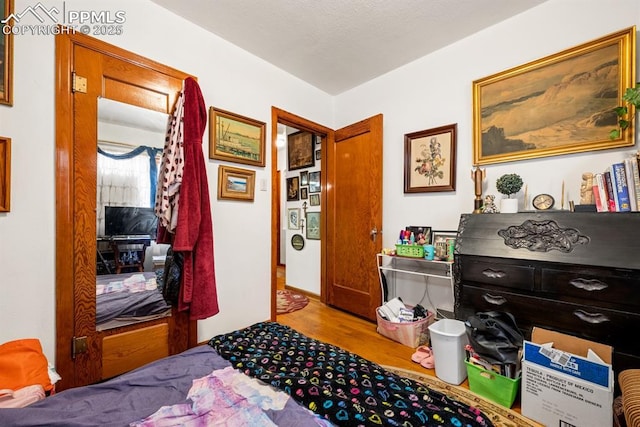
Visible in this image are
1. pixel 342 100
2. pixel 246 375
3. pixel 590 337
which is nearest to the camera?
pixel 246 375

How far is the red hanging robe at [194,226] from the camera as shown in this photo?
5.65 feet

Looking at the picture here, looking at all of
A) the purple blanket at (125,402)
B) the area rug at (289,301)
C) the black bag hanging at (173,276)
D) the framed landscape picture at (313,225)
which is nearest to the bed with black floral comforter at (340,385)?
the purple blanket at (125,402)

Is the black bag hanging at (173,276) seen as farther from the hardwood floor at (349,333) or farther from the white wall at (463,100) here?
the white wall at (463,100)

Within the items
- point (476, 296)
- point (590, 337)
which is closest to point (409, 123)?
point (476, 296)

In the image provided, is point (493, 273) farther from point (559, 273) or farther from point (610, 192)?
point (610, 192)

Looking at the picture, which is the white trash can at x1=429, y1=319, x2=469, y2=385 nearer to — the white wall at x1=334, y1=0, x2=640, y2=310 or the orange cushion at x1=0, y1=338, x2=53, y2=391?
the white wall at x1=334, y1=0, x2=640, y2=310

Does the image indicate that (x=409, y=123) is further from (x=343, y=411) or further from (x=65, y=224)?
(x=65, y=224)

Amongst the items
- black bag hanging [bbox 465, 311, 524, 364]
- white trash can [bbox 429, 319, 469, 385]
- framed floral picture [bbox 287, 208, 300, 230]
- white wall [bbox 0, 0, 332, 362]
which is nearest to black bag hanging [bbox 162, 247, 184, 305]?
white wall [bbox 0, 0, 332, 362]

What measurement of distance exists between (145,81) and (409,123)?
2.31 meters

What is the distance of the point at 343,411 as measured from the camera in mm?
925

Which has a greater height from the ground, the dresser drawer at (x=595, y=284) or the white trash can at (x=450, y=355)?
the dresser drawer at (x=595, y=284)

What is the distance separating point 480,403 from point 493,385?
0.42ft

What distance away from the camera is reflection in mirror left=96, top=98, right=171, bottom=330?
5.55 feet

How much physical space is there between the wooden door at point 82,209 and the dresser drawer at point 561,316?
7.66ft
